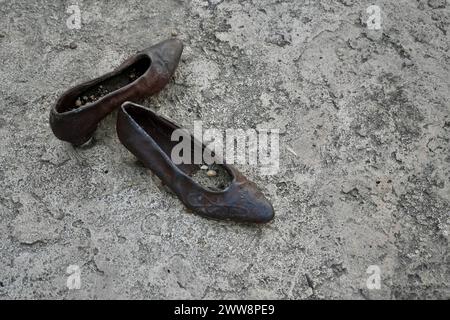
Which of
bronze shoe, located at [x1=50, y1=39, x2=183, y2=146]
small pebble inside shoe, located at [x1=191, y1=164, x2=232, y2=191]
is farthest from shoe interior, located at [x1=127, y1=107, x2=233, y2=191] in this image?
bronze shoe, located at [x1=50, y1=39, x2=183, y2=146]

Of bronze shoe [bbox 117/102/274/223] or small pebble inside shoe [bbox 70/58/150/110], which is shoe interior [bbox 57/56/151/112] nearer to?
small pebble inside shoe [bbox 70/58/150/110]

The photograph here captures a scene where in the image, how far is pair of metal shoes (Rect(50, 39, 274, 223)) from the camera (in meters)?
2.32

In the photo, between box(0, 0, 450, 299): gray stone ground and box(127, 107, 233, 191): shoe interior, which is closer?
box(0, 0, 450, 299): gray stone ground

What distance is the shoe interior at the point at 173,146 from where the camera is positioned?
2484 mm

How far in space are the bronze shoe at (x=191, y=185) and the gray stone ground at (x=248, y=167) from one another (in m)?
0.08

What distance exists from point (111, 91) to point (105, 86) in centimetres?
4

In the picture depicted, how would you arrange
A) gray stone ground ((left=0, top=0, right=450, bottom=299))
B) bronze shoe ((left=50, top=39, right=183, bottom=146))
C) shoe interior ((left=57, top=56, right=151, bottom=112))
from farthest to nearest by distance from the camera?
1. shoe interior ((left=57, top=56, right=151, bottom=112))
2. bronze shoe ((left=50, top=39, right=183, bottom=146))
3. gray stone ground ((left=0, top=0, right=450, bottom=299))

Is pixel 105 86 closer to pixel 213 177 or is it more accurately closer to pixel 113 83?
pixel 113 83

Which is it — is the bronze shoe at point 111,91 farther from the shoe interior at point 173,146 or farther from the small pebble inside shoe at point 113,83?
the shoe interior at point 173,146

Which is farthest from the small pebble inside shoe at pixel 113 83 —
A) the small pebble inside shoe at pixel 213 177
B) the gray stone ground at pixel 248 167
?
the small pebble inside shoe at pixel 213 177

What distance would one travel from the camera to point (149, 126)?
8.50 feet

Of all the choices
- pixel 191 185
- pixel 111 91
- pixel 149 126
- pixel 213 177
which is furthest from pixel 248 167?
pixel 111 91

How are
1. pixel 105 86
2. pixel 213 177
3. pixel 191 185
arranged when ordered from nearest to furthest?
pixel 191 185 → pixel 213 177 → pixel 105 86
